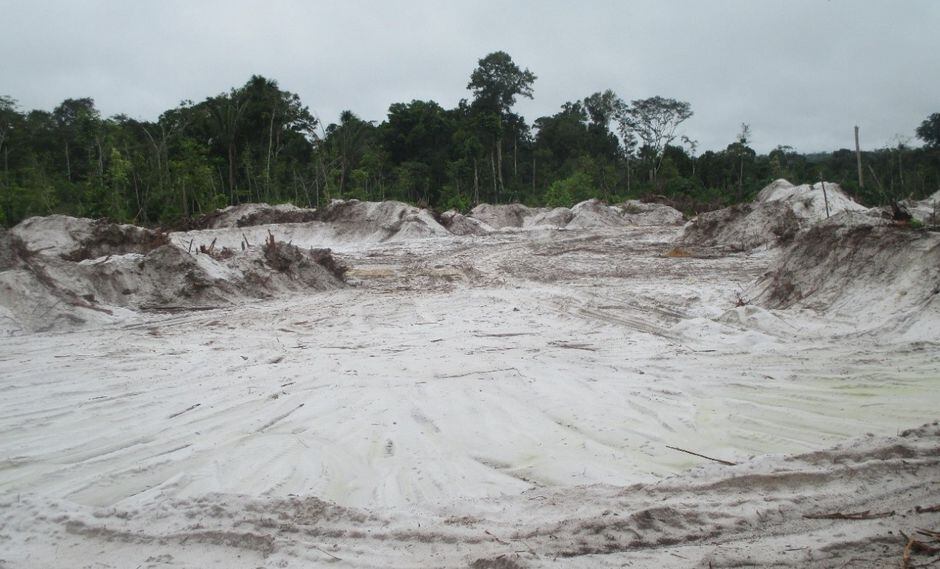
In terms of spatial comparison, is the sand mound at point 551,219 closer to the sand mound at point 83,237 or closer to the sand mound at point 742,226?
the sand mound at point 742,226

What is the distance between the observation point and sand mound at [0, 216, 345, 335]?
6.65 metres

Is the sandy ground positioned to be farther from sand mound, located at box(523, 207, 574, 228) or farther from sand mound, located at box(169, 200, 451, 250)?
sand mound, located at box(523, 207, 574, 228)

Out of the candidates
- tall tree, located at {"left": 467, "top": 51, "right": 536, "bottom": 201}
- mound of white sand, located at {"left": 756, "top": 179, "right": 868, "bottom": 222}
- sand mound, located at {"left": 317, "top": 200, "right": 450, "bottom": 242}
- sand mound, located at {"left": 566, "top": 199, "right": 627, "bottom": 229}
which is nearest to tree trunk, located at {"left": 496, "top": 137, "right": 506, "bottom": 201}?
tall tree, located at {"left": 467, "top": 51, "right": 536, "bottom": 201}

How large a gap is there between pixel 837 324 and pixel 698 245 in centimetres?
1052

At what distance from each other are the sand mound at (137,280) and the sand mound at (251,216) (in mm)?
11854

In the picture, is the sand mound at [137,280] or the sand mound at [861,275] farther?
the sand mound at [137,280]

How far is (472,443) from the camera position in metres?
3.33

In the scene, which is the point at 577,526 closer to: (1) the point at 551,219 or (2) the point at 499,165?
(1) the point at 551,219

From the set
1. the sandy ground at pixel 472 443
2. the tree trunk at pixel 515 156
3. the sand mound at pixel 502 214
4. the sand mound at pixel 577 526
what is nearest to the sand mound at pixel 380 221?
the sand mound at pixel 502 214

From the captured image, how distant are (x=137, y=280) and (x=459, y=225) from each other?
51.4 feet

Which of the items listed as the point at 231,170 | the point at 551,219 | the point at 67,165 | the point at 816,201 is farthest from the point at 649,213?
the point at 67,165

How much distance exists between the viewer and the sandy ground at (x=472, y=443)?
7.45ft

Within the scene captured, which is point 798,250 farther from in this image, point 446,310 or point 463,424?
point 463,424

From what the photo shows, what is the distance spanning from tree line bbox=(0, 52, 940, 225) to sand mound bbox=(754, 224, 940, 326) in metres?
17.5
